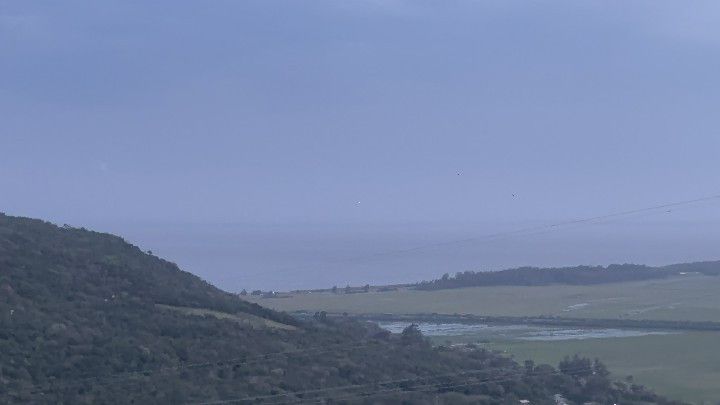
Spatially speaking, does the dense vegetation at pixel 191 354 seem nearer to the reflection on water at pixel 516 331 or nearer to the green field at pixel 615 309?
the green field at pixel 615 309

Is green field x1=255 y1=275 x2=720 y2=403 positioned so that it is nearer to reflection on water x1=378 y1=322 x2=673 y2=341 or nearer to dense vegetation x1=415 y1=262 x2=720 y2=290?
reflection on water x1=378 y1=322 x2=673 y2=341

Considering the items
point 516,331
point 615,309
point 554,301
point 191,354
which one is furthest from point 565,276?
point 191,354

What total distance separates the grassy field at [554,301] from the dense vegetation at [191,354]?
26.5 feet

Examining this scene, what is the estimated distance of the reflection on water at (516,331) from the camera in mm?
28766

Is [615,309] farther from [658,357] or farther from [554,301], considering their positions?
[658,357]

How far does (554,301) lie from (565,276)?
22.5 feet

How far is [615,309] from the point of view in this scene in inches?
1335

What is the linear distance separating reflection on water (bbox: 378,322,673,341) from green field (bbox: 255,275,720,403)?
Result: 0.82 metres

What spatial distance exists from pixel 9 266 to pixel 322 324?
6.93 m

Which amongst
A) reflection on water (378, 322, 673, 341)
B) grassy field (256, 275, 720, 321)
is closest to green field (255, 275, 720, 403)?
grassy field (256, 275, 720, 321)

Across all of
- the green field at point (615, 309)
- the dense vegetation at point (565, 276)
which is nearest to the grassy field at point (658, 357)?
the green field at point (615, 309)

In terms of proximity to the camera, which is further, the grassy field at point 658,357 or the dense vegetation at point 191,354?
the grassy field at point 658,357

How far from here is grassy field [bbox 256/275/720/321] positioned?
108 ft

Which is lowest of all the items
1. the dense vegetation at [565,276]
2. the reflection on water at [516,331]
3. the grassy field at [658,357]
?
the grassy field at [658,357]
